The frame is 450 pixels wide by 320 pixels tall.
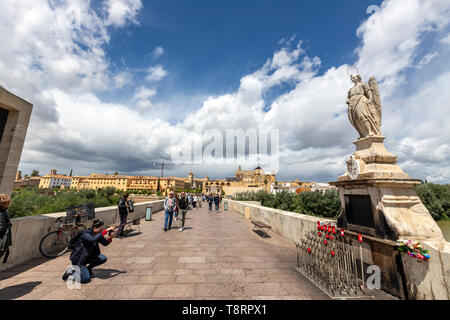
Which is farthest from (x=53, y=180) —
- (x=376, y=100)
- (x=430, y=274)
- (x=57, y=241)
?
(x=430, y=274)

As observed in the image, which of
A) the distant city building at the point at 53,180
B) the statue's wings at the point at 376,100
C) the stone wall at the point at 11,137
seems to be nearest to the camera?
the statue's wings at the point at 376,100

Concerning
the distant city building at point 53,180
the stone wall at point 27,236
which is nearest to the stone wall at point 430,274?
the stone wall at point 27,236

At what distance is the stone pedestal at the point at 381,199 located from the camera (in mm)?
3293

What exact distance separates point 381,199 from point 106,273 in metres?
5.67

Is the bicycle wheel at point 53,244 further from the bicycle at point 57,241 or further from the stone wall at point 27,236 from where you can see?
the stone wall at point 27,236

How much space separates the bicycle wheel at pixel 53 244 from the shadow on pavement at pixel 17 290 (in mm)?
1555

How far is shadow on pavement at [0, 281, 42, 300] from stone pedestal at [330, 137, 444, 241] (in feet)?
20.3

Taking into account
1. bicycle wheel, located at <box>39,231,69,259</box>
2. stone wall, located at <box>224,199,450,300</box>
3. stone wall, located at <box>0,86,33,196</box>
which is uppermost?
stone wall, located at <box>0,86,33,196</box>

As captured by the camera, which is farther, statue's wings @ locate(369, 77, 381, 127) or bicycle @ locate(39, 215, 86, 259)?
statue's wings @ locate(369, 77, 381, 127)

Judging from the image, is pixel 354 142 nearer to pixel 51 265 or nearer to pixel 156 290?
pixel 156 290

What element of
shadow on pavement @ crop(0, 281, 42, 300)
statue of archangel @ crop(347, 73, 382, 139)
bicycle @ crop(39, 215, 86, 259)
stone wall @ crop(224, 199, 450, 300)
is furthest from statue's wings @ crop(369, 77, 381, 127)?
bicycle @ crop(39, 215, 86, 259)

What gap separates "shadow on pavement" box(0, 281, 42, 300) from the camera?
9.13ft

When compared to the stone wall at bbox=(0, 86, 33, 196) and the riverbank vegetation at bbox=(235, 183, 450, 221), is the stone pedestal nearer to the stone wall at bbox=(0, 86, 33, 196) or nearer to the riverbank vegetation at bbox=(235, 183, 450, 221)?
the stone wall at bbox=(0, 86, 33, 196)

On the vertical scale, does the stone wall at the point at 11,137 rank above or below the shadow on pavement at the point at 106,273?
above
